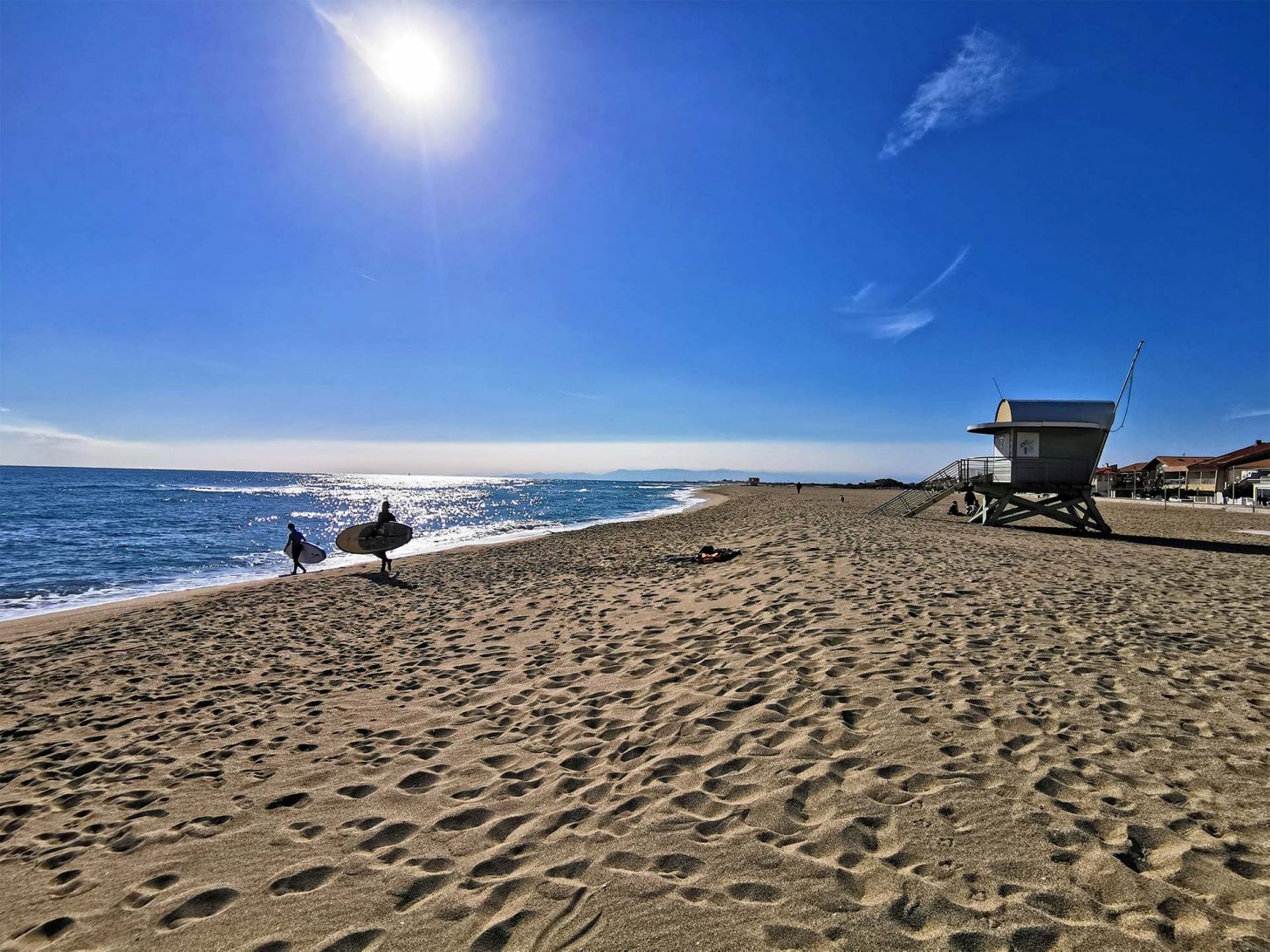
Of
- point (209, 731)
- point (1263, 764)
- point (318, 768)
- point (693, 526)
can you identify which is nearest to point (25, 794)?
point (209, 731)

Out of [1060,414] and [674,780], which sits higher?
[1060,414]

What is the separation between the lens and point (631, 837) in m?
3.58

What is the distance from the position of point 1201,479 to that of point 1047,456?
5070cm

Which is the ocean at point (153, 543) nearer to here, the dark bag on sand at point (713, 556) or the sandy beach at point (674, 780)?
the sandy beach at point (674, 780)

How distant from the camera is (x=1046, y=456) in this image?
2102cm

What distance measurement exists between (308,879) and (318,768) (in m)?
1.70

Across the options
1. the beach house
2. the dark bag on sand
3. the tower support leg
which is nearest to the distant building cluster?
the beach house

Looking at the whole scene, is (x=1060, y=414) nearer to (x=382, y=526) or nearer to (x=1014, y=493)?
(x=1014, y=493)

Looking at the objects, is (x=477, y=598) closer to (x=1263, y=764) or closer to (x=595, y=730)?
(x=595, y=730)

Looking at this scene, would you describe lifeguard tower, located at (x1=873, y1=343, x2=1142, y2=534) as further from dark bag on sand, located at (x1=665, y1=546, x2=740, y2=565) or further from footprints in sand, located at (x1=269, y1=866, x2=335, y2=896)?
footprints in sand, located at (x1=269, y1=866, x2=335, y2=896)

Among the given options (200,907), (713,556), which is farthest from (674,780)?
(713,556)

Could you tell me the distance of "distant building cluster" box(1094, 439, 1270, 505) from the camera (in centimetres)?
4084

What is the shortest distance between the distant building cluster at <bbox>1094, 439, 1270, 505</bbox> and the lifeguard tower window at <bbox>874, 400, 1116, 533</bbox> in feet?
77.9

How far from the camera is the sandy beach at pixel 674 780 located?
293 cm
